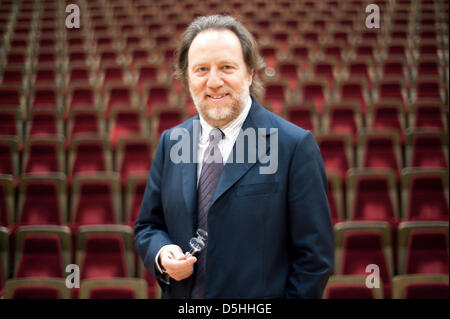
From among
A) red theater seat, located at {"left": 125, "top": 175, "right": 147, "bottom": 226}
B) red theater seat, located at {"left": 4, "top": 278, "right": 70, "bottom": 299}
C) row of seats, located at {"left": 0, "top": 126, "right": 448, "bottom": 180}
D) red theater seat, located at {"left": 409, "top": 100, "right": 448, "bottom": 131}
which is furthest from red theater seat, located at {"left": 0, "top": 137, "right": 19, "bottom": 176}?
red theater seat, located at {"left": 409, "top": 100, "right": 448, "bottom": 131}

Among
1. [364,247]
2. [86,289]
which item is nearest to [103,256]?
[86,289]

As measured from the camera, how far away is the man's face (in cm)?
27

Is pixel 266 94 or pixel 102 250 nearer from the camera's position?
pixel 102 250

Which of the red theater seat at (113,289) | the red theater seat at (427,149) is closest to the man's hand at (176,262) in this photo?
the red theater seat at (113,289)

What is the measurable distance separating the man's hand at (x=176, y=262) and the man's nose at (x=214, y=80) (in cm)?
10

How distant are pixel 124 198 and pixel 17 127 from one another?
0.38 metres

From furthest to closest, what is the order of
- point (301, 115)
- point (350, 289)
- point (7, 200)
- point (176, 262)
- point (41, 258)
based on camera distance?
point (301, 115)
point (7, 200)
point (41, 258)
point (350, 289)
point (176, 262)

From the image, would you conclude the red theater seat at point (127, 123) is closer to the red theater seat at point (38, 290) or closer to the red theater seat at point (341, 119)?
the red theater seat at point (341, 119)

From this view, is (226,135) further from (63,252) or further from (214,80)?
(63,252)

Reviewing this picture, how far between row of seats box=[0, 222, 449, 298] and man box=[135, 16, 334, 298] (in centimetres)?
32

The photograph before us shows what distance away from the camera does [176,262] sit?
0.84 feet

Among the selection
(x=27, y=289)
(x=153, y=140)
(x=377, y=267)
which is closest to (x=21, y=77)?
(x=153, y=140)

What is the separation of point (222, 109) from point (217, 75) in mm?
20

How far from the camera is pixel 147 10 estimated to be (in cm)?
189
